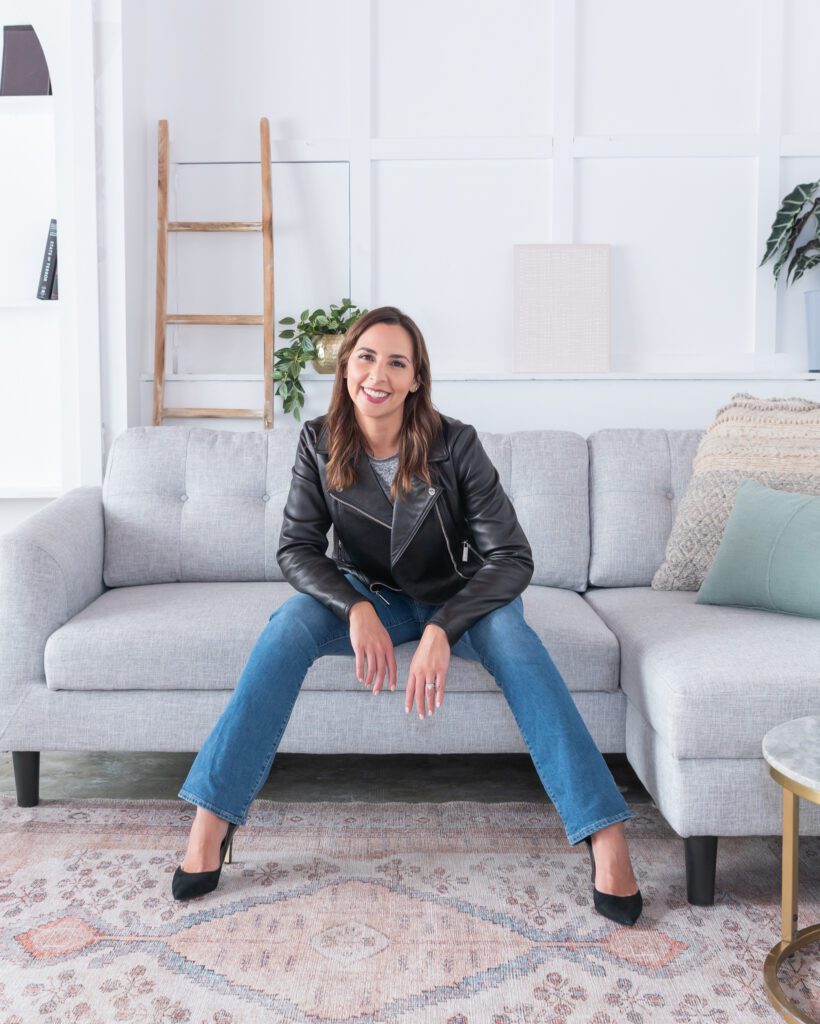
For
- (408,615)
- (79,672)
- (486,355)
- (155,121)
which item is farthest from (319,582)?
(155,121)

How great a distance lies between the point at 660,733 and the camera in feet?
5.95

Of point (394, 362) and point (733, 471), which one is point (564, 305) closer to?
point (733, 471)

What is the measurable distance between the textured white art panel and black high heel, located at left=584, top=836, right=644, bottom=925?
1.83 m

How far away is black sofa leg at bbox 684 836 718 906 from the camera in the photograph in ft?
5.72

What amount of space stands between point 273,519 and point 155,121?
159 centimetres

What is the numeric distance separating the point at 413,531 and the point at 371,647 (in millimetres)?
272

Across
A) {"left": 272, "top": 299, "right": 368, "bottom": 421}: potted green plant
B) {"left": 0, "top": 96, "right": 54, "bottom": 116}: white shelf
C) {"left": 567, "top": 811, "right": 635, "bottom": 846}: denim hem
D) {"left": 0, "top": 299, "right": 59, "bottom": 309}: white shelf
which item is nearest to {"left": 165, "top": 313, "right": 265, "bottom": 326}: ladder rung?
{"left": 272, "top": 299, "right": 368, "bottom": 421}: potted green plant

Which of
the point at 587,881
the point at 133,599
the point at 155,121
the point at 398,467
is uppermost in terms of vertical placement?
the point at 155,121

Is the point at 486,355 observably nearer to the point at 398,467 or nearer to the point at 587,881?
the point at 398,467

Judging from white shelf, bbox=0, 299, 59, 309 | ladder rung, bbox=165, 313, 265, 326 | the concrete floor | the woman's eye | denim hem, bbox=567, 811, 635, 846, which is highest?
white shelf, bbox=0, 299, 59, 309

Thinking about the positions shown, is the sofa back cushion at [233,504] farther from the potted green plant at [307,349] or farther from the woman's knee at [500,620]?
the woman's knee at [500,620]

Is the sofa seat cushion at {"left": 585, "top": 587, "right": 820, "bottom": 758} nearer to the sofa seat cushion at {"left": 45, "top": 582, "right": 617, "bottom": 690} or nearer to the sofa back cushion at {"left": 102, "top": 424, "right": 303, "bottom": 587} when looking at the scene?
the sofa seat cushion at {"left": 45, "top": 582, "right": 617, "bottom": 690}

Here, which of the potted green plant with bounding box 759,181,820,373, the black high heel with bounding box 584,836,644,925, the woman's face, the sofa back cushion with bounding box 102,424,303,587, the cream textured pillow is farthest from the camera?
the potted green plant with bounding box 759,181,820,373

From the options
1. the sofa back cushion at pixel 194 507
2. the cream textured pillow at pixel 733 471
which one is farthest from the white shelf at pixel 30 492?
the cream textured pillow at pixel 733 471
